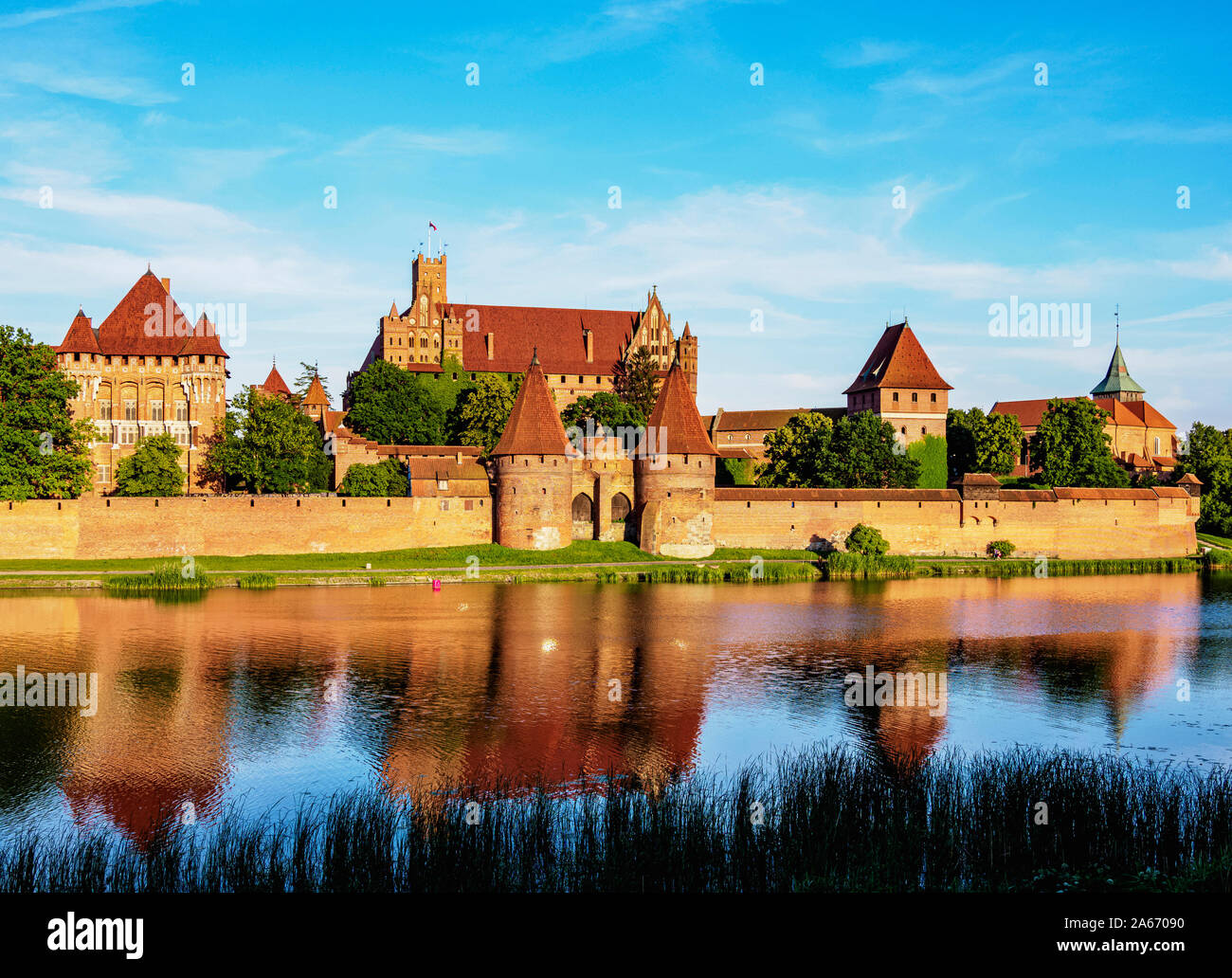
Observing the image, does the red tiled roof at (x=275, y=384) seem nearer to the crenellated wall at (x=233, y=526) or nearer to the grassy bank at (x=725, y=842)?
the crenellated wall at (x=233, y=526)

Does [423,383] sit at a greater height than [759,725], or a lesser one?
greater

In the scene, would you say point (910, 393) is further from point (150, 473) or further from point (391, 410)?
point (150, 473)

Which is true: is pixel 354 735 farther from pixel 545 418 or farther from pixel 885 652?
pixel 545 418

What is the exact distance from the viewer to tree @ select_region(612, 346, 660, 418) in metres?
66.4

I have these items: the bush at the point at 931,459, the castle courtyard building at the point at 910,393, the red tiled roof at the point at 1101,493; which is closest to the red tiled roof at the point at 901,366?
the castle courtyard building at the point at 910,393

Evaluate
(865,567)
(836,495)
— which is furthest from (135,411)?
(865,567)

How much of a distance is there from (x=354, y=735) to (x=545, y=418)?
2674 centimetres

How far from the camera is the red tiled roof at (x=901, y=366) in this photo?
56062 millimetres

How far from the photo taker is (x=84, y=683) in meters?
19.9

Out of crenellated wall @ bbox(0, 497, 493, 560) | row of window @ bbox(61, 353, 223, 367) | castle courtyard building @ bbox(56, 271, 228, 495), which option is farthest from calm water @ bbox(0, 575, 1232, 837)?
row of window @ bbox(61, 353, 223, 367)

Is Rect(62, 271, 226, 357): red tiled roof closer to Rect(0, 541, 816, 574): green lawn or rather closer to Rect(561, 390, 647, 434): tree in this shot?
Rect(0, 541, 816, 574): green lawn

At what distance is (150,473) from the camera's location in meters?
43.4

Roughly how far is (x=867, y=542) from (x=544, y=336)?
32995 mm
